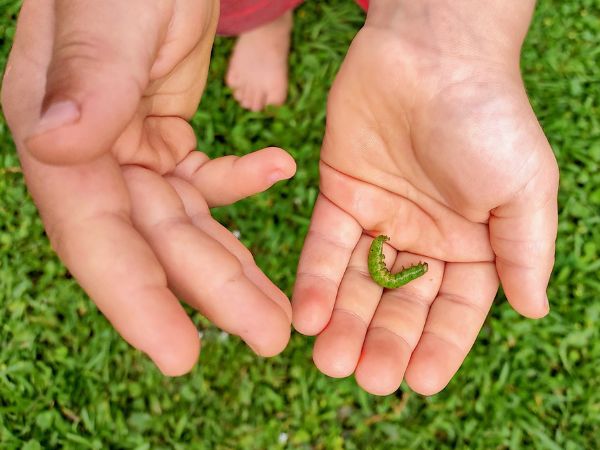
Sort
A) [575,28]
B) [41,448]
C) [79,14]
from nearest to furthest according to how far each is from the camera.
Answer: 1. [79,14]
2. [41,448]
3. [575,28]

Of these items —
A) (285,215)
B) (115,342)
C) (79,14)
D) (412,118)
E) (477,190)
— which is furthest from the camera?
(285,215)

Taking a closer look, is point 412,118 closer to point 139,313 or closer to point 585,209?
point 139,313

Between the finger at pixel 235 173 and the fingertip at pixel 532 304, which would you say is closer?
the finger at pixel 235 173

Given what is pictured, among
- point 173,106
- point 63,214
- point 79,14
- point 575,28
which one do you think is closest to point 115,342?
point 173,106

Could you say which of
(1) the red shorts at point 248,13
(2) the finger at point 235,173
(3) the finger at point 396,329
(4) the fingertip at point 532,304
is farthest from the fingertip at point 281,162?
(1) the red shorts at point 248,13

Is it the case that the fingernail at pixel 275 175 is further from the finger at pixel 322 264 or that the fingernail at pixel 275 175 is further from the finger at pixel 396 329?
the finger at pixel 396 329

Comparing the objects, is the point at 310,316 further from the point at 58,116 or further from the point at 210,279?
the point at 58,116

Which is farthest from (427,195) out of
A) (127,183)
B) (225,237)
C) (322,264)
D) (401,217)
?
(127,183)
